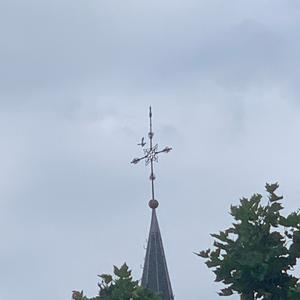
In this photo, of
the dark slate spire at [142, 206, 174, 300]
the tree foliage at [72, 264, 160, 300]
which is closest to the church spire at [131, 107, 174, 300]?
the dark slate spire at [142, 206, 174, 300]

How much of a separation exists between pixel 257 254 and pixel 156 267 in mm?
25049

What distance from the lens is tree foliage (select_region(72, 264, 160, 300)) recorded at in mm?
32531

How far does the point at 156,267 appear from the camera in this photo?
56375mm

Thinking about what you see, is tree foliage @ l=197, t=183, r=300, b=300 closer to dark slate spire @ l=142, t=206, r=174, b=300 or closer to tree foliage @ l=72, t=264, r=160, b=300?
tree foliage @ l=72, t=264, r=160, b=300

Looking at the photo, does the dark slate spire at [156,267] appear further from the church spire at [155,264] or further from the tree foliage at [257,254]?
the tree foliage at [257,254]

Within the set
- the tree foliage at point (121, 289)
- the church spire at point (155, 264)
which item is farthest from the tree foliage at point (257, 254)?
the church spire at point (155, 264)

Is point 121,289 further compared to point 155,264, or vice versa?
point 155,264

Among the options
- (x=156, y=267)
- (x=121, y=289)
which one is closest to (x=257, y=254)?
(x=121, y=289)

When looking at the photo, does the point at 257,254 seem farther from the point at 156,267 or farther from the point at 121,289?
the point at 156,267

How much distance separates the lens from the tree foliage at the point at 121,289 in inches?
1281

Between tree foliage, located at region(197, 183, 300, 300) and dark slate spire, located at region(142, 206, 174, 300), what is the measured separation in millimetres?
23562

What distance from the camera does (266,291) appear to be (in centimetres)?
3203

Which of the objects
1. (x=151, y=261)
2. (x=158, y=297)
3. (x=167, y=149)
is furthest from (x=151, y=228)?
(x=158, y=297)

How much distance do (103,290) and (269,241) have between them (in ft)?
15.6
